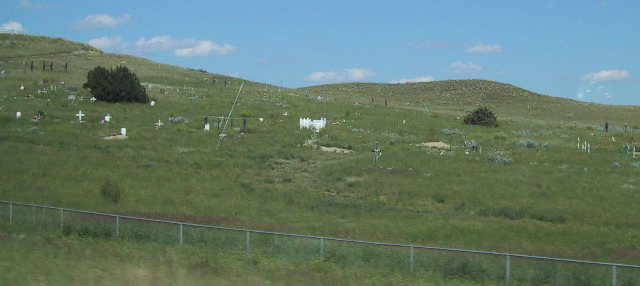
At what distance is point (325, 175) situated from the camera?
38.4 metres

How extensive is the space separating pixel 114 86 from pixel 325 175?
31792 millimetres

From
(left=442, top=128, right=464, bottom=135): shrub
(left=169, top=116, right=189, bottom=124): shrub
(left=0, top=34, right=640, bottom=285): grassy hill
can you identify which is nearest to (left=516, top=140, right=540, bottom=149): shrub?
(left=0, top=34, right=640, bottom=285): grassy hill

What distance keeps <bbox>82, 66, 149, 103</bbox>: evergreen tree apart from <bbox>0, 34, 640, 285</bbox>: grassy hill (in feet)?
5.00

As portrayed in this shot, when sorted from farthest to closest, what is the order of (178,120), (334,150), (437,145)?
(178,120) < (437,145) < (334,150)

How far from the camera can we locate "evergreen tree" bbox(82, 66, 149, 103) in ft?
208

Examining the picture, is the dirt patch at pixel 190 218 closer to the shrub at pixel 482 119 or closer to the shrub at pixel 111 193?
the shrub at pixel 111 193

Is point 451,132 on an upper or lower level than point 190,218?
upper

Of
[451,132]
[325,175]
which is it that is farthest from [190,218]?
[451,132]

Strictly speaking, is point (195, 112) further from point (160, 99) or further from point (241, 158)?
point (241, 158)

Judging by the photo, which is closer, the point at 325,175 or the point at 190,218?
the point at 190,218

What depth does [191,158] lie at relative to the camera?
136 ft

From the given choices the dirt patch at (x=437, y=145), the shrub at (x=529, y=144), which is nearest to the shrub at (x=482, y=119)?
the shrub at (x=529, y=144)

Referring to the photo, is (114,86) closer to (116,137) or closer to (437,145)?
(116,137)

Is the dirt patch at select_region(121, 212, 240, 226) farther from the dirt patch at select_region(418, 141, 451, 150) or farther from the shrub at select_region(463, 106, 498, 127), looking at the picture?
the shrub at select_region(463, 106, 498, 127)
